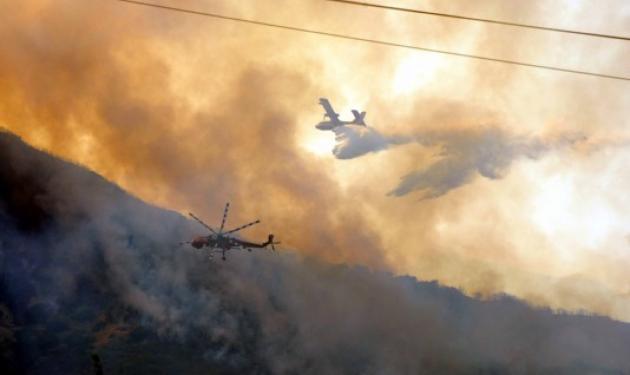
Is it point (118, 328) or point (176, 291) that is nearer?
point (118, 328)

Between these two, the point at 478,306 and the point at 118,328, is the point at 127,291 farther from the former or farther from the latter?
the point at 478,306

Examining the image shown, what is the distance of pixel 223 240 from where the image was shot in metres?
87.7

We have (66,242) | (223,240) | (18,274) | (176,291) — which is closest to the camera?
(223,240)

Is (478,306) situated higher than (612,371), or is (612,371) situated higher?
(478,306)

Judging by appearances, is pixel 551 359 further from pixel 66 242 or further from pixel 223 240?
pixel 66 242

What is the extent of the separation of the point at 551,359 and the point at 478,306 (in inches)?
1024

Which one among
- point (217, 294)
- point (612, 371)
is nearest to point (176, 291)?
point (217, 294)

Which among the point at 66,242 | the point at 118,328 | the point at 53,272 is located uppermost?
the point at 66,242

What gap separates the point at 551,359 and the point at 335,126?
117 metres

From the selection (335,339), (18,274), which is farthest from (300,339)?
(18,274)

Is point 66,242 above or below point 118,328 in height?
above

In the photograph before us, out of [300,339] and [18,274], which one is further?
[300,339]

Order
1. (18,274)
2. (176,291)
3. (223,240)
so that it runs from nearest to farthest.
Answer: (223,240)
(18,274)
(176,291)

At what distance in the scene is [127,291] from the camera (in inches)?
5955
